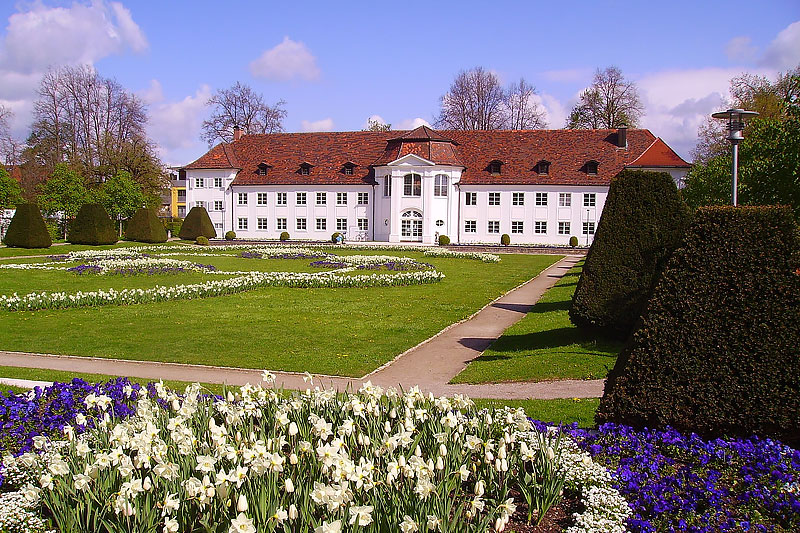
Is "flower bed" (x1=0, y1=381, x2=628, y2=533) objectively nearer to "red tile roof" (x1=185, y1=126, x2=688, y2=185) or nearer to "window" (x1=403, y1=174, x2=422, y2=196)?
"window" (x1=403, y1=174, x2=422, y2=196)

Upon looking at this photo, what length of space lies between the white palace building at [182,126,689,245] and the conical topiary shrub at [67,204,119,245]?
670 inches

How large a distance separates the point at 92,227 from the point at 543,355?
4032 cm

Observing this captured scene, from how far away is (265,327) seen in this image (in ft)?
48.6

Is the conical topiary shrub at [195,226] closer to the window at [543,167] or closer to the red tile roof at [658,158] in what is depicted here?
the window at [543,167]

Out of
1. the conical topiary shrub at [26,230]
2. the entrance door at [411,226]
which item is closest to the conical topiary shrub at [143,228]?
the conical topiary shrub at [26,230]

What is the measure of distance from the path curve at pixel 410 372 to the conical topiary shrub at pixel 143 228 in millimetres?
38961

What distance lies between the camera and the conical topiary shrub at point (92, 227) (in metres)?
45.2

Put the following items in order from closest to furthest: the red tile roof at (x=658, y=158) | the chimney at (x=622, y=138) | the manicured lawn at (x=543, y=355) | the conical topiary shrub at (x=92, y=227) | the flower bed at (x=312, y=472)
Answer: the flower bed at (x=312, y=472) → the manicured lawn at (x=543, y=355) → the conical topiary shrub at (x=92, y=227) → the red tile roof at (x=658, y=158) → the chimney at (x=622, y=138)

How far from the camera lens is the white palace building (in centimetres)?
5556

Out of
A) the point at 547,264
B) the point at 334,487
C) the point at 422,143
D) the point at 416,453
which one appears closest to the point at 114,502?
the point at 334,487

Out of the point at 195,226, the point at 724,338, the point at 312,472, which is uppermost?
the point at 195,226

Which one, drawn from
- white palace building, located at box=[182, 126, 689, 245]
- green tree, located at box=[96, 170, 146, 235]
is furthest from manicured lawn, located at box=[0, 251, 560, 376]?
green tree, located at box=[96, 170, 146, 235]

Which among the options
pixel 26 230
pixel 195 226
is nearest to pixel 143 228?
pixel 195 226

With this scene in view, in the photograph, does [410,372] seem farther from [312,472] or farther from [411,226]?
[411,226]
